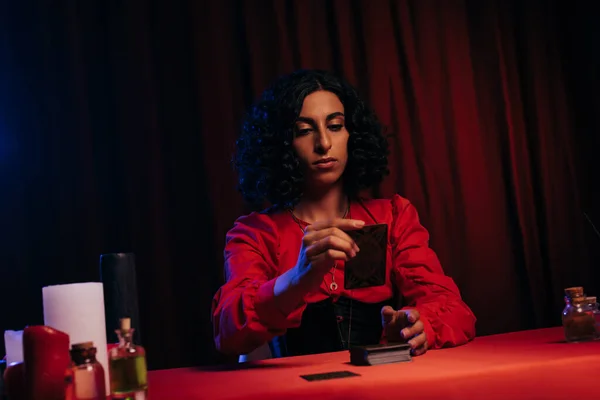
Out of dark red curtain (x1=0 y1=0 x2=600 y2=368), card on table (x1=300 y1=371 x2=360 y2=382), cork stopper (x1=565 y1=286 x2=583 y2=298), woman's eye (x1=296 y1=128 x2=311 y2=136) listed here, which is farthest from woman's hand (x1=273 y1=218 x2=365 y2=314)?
dark red curtain (x1=0 y1=0 x2=600 y2=368)

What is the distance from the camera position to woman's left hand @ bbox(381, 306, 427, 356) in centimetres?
159

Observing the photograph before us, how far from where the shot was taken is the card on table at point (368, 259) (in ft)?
5.13

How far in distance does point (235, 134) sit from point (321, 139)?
77cm

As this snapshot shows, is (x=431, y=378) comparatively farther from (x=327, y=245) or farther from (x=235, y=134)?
(x=235, y=134)

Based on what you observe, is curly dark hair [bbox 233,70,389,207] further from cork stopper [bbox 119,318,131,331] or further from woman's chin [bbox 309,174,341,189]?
cork stopper [bbox 119,318,131,331]

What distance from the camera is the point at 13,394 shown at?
3.47 feet

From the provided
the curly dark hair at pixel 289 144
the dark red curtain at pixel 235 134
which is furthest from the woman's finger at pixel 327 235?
the dark red curtain at pixel 235 134

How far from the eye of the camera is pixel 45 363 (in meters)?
1.01

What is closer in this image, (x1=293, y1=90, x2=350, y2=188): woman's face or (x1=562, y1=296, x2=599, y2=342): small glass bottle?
(x1=562, y1=296, x2=599, y2=342): small glass bottle

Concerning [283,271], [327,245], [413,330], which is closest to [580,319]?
[413,330]

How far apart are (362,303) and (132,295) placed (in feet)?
3.21

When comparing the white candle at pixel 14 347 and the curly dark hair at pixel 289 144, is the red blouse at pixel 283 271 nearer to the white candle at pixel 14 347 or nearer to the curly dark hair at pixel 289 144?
the curly dark hair at pixel 289 144

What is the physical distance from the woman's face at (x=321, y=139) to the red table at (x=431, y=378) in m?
0.71

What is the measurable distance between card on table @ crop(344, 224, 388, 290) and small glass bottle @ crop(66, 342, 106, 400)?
69cm
